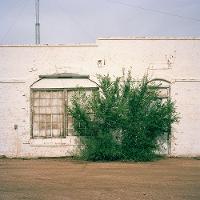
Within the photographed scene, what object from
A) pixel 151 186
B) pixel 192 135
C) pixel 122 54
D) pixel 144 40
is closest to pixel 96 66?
pixel 122 54

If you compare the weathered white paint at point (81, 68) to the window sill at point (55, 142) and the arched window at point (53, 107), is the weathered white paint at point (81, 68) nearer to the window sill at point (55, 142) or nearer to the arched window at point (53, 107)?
the window sill at point (55, 142)

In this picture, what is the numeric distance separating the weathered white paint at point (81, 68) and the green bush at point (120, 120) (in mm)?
766

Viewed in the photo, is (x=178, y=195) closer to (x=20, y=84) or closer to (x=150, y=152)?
(x=150, y=152)

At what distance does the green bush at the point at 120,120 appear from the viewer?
15359mm

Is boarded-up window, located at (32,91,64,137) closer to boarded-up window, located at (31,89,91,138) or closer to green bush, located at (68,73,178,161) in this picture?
boarded-up window, located at (31,89,91,138)

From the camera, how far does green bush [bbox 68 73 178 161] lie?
50.4 ft

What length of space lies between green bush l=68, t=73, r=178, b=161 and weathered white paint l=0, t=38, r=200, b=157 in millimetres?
766

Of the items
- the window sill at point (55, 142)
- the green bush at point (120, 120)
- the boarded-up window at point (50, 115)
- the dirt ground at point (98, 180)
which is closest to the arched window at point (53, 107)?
the boarded-up window at point (50, 115)

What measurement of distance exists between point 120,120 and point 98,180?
4.28 m

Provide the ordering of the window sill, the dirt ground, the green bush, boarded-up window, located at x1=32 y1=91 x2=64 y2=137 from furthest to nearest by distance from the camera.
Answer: boarded-up window, located at x1=32 y1=91 x2=64 y2=137
the window sill
the green bush
the dirt ground

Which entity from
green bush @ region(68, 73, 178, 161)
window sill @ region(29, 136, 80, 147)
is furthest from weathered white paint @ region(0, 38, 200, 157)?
green bush @ region(68, 73, 178, 161)

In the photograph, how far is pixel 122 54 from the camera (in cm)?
1648

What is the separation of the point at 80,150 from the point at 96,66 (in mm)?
3357

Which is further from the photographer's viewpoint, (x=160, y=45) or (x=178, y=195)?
(x=160, y=45)
